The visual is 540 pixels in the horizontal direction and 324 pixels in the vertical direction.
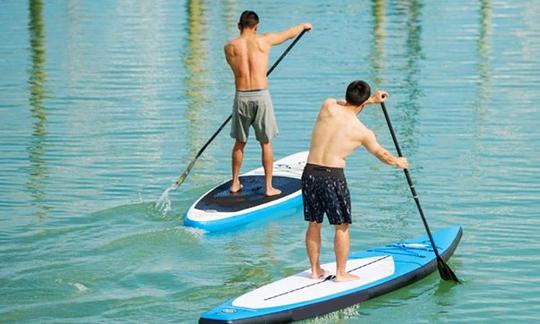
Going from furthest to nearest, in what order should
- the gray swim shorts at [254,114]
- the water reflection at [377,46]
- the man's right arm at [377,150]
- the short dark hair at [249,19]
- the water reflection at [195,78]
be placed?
the water reflection at [377,46] < the water reflection at [195,78] < the gray swim shorts at [254,114] < the short dark hair at [249,19] < the man's right arm at [377,150]

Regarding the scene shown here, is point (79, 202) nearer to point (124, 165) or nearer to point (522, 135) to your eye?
point (124, 165)

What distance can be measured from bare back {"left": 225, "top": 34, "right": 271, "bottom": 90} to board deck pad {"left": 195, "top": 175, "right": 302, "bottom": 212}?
Answer: 1.21m

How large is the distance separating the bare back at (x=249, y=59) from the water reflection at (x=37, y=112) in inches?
105

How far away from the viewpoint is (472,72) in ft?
81.0

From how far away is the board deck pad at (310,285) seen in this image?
10.3 metres

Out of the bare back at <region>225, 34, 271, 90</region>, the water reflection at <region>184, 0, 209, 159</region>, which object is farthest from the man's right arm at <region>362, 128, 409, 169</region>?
the water reflection at <region>184, 0, 209, 159</region>

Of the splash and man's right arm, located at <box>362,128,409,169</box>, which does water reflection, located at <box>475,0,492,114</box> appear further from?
man's right arm, located at <box>362,128,409,169</box>

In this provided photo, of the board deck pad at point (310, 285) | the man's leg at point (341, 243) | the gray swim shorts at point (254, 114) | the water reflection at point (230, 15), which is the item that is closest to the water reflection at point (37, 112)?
the gray swim shorts at point (254, 114)

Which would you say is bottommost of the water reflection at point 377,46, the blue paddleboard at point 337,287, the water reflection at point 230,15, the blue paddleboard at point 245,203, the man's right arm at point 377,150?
the water reflection at point 230,15

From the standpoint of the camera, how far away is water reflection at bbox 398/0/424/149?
61.5 feet

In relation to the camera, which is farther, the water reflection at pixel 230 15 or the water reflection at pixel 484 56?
the water reflection at pixel 230 15

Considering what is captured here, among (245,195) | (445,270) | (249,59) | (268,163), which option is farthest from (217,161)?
(445,270)

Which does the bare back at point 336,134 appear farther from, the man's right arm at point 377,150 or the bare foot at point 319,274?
the bare foot at point 319,274

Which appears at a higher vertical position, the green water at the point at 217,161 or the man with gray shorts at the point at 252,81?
the man with gray shorts at the point at 252,81
